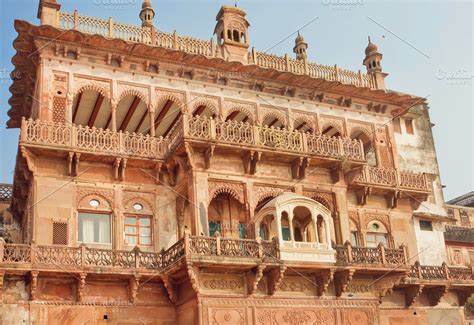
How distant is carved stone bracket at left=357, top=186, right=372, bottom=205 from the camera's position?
74.8ft

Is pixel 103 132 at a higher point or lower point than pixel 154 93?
lower

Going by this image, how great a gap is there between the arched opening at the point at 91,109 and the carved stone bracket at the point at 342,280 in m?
Answer: 9.21

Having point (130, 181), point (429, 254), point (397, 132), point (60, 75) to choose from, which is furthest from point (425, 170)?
point (60, 75)

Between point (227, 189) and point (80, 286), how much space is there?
17.1 ft

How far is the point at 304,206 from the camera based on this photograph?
1891 cm

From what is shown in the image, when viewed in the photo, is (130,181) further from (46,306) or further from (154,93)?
(46,306)

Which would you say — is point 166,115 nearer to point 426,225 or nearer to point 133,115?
point 133,115

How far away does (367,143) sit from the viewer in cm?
2506

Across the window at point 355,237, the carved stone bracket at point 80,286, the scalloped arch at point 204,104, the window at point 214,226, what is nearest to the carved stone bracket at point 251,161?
the window at point 214,226

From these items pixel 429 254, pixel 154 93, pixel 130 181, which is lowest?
pixel 429 254

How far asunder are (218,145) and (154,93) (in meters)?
3.58

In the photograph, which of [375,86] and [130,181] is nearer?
[130,181]

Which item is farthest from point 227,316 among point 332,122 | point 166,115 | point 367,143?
point 367,143

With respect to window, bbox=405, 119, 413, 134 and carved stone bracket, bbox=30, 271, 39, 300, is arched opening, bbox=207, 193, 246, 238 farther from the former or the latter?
window, bbox=405, 119, 413, 134
